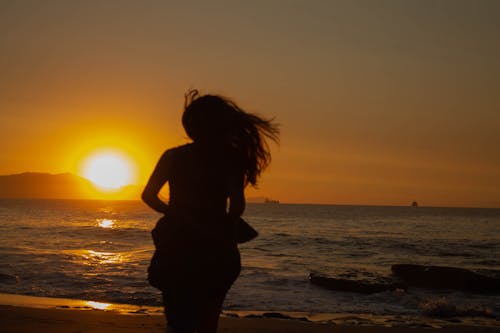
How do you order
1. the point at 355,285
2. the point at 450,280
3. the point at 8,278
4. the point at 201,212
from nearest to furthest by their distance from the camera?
the point at 201,212 → the point at 355,285 → the point at 8,278 → the point at 450,280

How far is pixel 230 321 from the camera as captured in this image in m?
9.16

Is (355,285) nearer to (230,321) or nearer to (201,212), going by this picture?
(230,321)

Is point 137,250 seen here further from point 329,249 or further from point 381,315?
point 381,315

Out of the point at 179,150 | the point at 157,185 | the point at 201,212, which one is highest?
the point at 179,150

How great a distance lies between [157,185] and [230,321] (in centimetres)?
655

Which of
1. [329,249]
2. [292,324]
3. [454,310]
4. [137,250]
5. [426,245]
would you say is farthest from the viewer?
[426,245]

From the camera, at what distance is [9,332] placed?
7.61 m

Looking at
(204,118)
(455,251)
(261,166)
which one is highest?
(204,118)

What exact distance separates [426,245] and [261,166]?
32050 mm

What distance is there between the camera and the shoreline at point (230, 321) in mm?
8391

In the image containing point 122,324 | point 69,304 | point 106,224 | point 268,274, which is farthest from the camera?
point 106,224

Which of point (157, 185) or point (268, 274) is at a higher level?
point (157, 185)

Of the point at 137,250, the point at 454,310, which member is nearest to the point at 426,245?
the point at 137,250

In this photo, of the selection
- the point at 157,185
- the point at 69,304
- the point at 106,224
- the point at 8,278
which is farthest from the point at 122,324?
the point at 106,224
